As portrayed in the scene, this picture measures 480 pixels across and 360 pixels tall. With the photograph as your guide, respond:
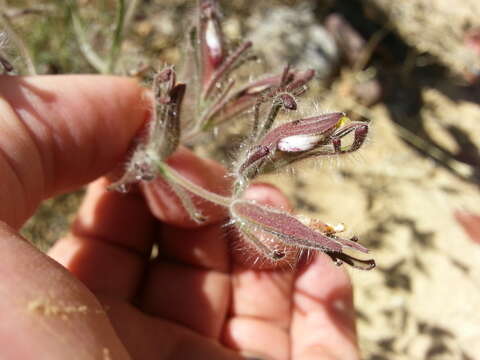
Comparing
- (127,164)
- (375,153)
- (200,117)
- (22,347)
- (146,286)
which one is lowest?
(375,153)

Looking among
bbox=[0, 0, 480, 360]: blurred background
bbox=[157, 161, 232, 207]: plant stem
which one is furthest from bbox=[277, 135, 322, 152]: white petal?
bbox=[0, 0, 480, 360]: blurred background

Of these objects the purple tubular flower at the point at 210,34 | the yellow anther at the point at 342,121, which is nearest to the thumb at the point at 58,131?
the purple tubular flower at the point at 210,34

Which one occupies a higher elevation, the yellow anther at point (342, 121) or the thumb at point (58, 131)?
the yellow anther at point (342, 121)

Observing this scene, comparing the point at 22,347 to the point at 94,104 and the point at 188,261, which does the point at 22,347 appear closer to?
the point at 94,104

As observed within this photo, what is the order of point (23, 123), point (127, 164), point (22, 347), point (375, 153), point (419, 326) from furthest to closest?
point (375, 153) → point (419, 326) → point (127, 164) → point (23, 123) → point (22, 347)

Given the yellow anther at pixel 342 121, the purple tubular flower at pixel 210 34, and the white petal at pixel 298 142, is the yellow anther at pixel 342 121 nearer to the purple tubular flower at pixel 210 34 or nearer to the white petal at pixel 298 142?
the white petal at pixel 298 142

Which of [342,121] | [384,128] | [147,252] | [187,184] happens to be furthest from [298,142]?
[384,128]

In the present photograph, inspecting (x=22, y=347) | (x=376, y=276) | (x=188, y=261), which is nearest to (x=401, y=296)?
(x=376, y=276)
